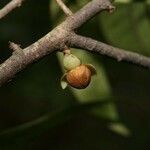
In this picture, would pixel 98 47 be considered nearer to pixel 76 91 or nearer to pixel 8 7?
pixel 8 7

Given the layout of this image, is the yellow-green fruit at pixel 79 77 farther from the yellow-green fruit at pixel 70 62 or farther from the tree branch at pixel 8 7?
the tree branch at pixel 8 7

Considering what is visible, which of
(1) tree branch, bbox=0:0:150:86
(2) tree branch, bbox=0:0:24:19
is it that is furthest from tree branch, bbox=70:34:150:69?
(2) tree branch, bbox=0:0:24:19

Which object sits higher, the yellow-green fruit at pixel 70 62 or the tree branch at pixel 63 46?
the tree branch at pixel 63 46

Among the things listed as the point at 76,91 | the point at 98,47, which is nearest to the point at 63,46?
the point at 98,47

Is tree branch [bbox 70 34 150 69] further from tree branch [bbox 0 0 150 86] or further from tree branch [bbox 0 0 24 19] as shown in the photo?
tree branch [bbox 0 0 24 19]

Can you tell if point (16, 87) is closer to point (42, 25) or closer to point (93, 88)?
point (42, 25)

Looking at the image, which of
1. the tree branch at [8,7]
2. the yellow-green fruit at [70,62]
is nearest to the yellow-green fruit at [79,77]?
the yellow-green fruit at [70,62]
